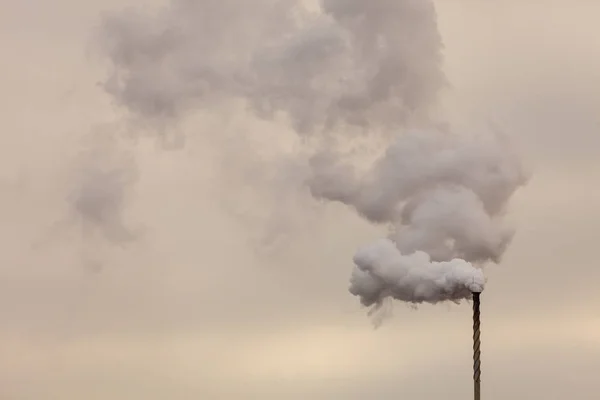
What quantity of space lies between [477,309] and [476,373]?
365cm

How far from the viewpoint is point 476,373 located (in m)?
69.2

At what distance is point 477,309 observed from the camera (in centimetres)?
6875
